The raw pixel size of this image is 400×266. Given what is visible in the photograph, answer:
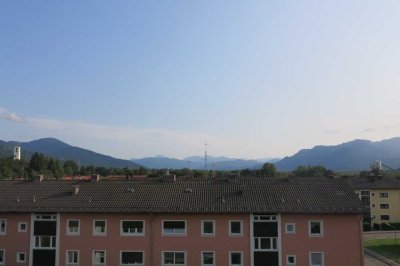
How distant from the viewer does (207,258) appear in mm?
38500

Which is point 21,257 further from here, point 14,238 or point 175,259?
point 175,259

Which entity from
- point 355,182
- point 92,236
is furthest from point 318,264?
point 355,182

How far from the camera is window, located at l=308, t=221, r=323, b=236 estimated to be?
38375 mm

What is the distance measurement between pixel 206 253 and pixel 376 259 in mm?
22475

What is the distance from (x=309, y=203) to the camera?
38969mm

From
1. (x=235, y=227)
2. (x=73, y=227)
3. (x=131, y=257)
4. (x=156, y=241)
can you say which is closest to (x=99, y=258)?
(x=131, y=257)

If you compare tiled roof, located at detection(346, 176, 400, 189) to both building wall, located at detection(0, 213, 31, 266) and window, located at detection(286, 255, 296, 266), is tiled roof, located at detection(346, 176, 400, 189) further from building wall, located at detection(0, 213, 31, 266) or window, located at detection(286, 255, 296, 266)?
building wall, located at detection(0, 213, 31, 266)

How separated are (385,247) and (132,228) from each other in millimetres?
34889

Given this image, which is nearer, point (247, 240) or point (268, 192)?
point (247, 240)

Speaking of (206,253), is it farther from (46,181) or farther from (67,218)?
(46,181)

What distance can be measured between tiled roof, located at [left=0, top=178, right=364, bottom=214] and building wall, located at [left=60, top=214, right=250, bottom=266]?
2.89 ft

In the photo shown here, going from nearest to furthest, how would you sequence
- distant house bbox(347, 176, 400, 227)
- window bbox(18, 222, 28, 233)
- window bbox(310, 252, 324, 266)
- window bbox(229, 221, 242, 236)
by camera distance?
window bbox(310, 252, 324, 266)
window bbox(229, 221, 242, 236)
window bbox(18, 222, 28, 233)
distant house bbox(347, 176, 400, 227)

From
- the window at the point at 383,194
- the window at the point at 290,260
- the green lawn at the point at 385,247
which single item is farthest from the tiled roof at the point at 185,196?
the window at the point at 383,194

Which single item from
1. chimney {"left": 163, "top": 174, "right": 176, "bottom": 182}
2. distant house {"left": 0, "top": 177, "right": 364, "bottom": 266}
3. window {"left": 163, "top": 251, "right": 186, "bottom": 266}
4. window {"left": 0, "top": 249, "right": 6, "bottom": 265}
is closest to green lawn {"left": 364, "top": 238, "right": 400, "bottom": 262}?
distant house {"left": 0, "top": 177, "right": 364, "bottom": 266}
